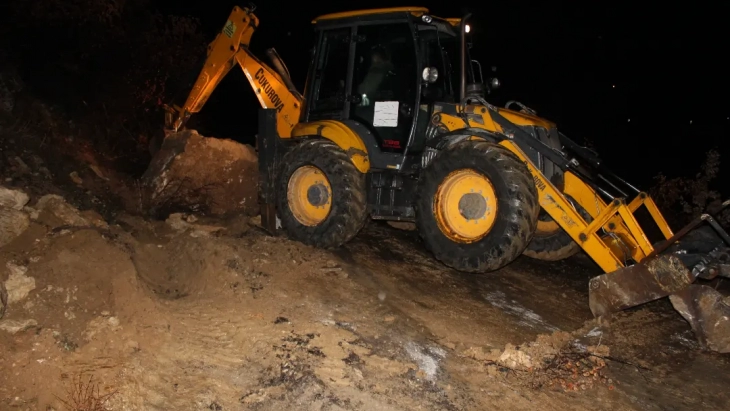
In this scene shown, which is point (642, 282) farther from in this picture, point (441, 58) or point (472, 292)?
point (441, 58)

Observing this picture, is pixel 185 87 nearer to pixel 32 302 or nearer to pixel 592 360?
pixel 32 302

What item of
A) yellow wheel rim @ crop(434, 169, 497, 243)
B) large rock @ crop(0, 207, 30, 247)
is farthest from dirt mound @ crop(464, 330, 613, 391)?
large rock @ crop(0, 207, 30, 247)

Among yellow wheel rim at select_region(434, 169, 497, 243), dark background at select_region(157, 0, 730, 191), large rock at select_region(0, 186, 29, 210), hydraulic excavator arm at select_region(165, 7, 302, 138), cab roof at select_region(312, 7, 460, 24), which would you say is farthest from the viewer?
dark background at select_region(157, 0, 730, 191)

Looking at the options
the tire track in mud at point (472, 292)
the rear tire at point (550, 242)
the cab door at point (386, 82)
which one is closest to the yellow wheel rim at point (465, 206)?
the tire track in mud at point (472, 292)

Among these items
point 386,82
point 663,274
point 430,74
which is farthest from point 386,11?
point 663,274

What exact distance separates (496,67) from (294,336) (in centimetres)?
1004

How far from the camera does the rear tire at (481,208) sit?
202 inches

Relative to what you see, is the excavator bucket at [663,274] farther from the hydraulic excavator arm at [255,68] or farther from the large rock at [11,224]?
the large rock at [11,224]

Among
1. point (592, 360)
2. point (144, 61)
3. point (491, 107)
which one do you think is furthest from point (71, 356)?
point (144, 61)

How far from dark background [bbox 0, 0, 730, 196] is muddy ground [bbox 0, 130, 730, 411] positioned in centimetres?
375

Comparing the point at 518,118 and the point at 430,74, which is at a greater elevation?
the point at 430,74

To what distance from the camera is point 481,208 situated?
18.0 ft

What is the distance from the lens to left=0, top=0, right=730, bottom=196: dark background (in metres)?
10.6

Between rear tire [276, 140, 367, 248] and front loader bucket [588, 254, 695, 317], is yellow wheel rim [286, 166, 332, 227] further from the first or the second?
front loader bucket [588, 254, 695, 317]
